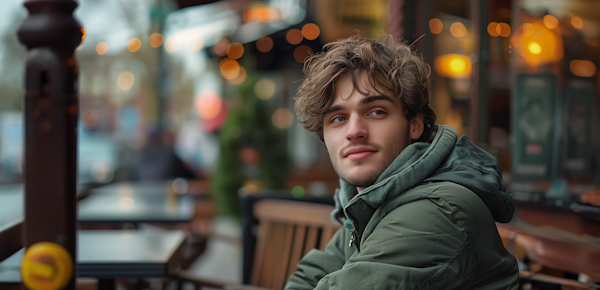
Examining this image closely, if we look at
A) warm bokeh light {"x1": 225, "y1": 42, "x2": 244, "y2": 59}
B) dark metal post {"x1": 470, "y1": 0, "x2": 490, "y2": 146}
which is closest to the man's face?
dark metal post {"x1": 470, "y1": 0, "x2": 490, "y2": 146}

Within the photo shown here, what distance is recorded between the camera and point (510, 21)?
11.7 ft

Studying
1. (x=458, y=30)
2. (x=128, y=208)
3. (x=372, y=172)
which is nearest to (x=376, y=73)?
(x=372, y=172)

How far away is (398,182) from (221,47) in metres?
10.9

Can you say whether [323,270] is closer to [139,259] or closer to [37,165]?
[139,259]

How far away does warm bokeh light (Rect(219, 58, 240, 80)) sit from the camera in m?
12.7

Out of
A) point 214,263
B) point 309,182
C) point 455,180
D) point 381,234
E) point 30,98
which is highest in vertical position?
→ point 30,98

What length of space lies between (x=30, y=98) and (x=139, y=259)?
4.12 feet

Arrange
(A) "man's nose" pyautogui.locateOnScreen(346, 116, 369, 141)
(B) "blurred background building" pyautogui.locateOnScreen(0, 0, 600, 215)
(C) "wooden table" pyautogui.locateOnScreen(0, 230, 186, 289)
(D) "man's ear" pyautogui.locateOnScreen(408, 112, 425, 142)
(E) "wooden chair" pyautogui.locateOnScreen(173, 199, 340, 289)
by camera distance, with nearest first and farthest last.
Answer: (A) "man's nose" pyautogui.locateOnScreen(346, 116, 369, 141), (D) "man's ear" pyautogui.locateOnScreen(408, 112, 425, 142), (C) "wooden table" pyautogui.locateOnScreen(0, 230, 186, 289), (E) "wooden chair" pyautogui.locateOnScreen(173, 199, 340, 289), (B) "blurred background building" pyautogui.locateOnScreen(0, 0, 600, 215)

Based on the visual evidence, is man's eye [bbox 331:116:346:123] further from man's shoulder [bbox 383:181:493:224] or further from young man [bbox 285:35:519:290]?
man's shoulder [bbox 383:181:493:224]

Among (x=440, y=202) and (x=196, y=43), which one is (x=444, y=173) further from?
(x=196, y=43)

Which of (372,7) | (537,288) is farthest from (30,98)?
(372,7)

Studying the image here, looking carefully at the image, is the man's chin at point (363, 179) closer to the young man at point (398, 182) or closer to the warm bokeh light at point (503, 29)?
the young man at point (398, 182)

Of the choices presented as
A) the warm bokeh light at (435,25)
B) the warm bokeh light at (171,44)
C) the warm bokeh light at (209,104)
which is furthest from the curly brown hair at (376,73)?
the warm bokeh light at (209,104)

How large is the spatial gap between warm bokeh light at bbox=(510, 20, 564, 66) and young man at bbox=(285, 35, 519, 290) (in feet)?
7.83
